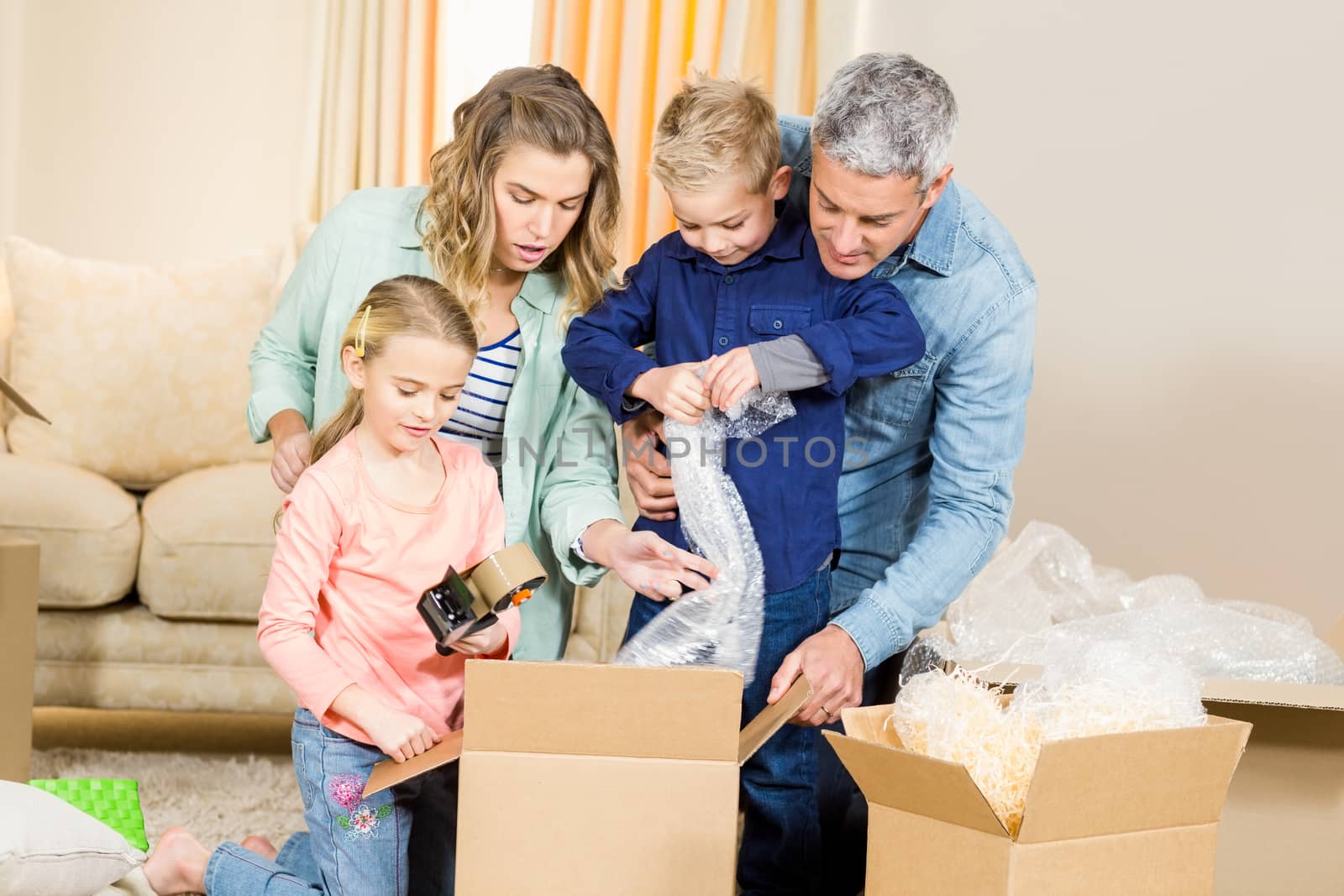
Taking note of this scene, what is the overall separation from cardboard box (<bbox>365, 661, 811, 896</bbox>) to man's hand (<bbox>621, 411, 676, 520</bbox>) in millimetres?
453

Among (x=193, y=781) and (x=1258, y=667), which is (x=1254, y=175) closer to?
(x=1258, y=667)

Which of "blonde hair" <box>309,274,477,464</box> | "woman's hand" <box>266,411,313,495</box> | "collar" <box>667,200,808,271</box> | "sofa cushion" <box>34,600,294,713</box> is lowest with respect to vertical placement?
"sofa cushion" <box>34,600,294,713</box>

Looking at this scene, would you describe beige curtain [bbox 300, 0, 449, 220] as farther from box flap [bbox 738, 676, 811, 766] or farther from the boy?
box flap [bbox 738, 676, 811, 766]

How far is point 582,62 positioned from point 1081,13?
61.2 inches

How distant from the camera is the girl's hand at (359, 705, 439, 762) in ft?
4.26

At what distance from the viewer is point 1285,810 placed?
62.7 inches

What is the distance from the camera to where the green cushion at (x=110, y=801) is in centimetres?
165

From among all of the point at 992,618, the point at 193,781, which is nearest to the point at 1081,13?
the point at 992,618

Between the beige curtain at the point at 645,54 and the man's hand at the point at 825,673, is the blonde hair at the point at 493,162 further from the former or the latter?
the beige curtain at the point at 645,54

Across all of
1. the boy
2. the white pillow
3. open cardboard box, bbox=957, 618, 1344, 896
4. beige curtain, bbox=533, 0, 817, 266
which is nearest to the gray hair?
the boy

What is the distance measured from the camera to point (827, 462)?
5.18 feet

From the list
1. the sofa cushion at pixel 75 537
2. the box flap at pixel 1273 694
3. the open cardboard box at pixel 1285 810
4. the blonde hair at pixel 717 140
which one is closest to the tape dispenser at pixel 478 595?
the blonde hair at pixel 717 140

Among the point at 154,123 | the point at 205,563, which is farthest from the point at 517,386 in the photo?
the point at 154,123

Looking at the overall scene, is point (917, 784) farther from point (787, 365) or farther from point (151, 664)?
point (151, 664)
